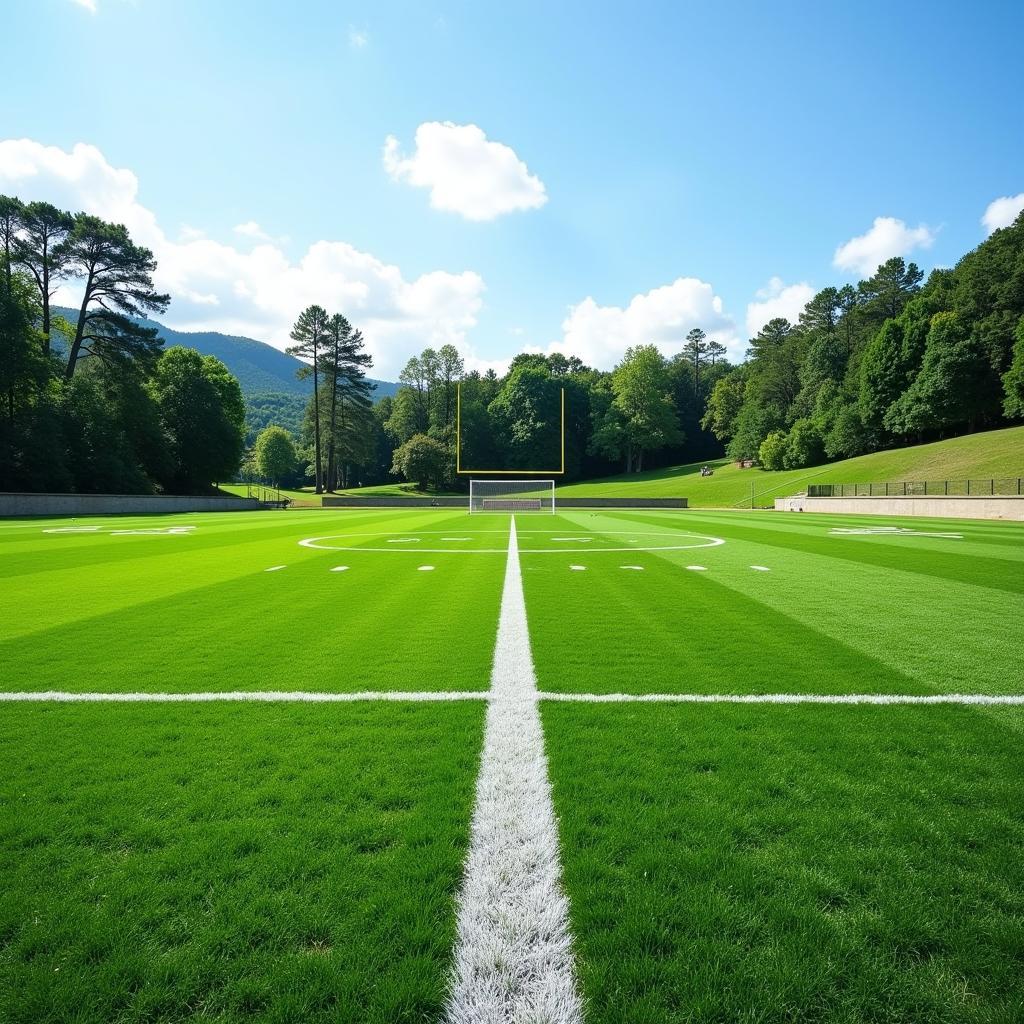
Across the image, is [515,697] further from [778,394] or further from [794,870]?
[778,394]

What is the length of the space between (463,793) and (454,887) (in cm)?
58

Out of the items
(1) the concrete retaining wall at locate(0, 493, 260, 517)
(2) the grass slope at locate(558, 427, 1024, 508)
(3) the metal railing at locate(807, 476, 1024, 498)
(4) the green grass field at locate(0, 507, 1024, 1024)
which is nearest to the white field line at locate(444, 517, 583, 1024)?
(4) the green grass field at locate(0, 507, 1024, 1024)

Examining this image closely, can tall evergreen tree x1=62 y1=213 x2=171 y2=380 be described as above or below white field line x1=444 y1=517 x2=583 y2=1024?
above

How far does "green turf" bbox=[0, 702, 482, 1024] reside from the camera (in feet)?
5.14

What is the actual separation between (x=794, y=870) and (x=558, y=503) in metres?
48.9

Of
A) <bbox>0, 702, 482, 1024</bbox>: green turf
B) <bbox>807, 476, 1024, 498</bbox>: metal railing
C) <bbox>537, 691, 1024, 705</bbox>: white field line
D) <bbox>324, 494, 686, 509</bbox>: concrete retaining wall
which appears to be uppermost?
<bbox>807, 476, 1024, 498</bbox>: metal railing

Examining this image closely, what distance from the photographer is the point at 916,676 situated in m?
4.16

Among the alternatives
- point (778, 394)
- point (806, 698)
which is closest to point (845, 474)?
point (778, 394)

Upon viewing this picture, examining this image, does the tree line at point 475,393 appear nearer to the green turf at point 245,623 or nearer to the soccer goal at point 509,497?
the soccer goal at point 509,497

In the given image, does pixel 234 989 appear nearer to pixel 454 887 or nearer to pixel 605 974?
pixel 454 887

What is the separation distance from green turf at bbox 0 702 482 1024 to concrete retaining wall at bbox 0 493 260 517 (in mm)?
33605

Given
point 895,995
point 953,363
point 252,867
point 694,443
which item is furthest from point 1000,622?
point 694,443

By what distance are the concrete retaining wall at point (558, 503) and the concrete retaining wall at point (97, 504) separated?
11.1m

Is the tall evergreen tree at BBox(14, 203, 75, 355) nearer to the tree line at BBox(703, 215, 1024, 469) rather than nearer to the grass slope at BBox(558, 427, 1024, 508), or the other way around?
the grass slope at BBox(558, 427, 1024, 508)
